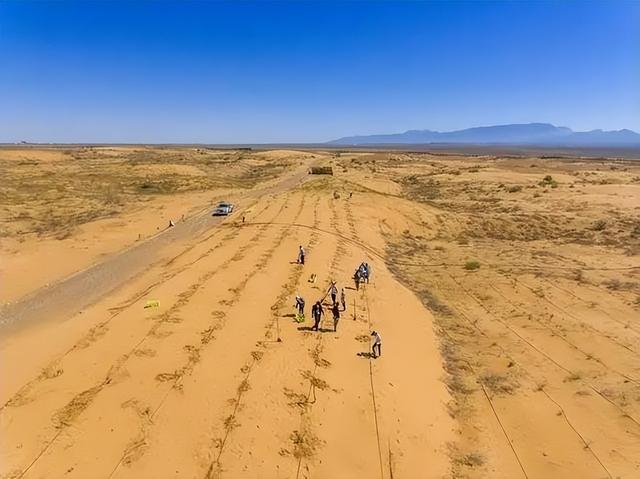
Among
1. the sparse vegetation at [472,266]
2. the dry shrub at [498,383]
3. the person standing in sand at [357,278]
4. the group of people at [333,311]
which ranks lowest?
the sparse vegetation at [472,266]

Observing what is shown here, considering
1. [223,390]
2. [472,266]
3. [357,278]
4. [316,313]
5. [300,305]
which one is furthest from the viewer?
[472,266]

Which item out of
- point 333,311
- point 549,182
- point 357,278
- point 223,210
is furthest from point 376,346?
point 549,182

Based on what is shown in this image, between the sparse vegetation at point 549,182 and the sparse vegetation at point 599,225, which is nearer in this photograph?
the sparse vegetation at point 599,225

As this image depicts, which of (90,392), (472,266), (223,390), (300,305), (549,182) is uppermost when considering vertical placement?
(300,305)

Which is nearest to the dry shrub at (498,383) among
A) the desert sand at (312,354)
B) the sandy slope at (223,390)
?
the desert sand at (312,354)

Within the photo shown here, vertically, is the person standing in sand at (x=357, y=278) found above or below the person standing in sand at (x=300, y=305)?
below

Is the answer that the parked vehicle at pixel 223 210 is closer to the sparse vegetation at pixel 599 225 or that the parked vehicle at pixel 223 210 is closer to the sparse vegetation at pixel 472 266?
the sparse vegetation at pixel 472 266

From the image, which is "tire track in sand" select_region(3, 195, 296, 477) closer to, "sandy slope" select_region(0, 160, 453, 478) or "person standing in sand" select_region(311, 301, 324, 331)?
"sandy slope" select_region(0, 160, 453, 478)

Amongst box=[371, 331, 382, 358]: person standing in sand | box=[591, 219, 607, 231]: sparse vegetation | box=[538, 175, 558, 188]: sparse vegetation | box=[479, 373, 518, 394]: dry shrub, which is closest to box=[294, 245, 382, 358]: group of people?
box=[371, 331, 382, 358]: person standing in sand

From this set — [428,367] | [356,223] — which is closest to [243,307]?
[428,367]

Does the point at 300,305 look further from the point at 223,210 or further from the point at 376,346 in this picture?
the point at 223,210
